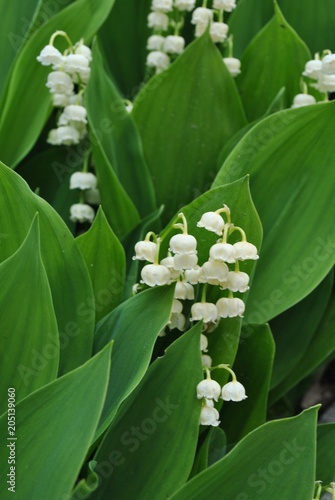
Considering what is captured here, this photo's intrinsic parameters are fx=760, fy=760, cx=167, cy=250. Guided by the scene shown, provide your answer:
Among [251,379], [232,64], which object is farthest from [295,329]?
[232,64]

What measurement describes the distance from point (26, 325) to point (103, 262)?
0.80 feet

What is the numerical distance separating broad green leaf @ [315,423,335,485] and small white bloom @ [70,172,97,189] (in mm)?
619

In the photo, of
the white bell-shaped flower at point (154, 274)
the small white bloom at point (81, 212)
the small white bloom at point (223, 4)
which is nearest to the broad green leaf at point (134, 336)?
the white bell-shaped flower at point (154, 274)

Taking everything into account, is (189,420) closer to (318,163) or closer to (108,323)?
(108,323)

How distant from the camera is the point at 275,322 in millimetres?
1544

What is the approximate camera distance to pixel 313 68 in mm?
1453

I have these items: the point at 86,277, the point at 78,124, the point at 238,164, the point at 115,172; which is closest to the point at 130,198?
the point at 115,172

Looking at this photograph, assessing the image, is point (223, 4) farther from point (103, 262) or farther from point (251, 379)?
point (251, 379)

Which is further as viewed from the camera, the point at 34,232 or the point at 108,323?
the point at 108,323

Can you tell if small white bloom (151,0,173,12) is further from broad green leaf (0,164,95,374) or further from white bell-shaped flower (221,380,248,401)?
white bell-shaped flower (221,380,248,401)

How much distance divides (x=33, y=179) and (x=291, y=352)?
25.3 inches

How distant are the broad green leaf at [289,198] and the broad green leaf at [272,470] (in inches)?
14.3

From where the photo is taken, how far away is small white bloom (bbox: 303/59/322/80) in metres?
1.45

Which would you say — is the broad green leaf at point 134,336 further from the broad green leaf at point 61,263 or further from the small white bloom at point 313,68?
the small white bloom at point 313,68
